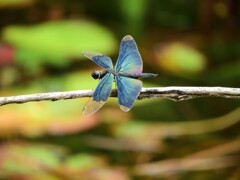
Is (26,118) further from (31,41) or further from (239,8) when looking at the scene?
(239,8)

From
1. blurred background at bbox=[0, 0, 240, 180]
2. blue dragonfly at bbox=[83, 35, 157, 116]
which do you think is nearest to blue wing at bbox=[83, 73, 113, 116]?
blue dragonfly at bbox=[83, 35, 157, 116]

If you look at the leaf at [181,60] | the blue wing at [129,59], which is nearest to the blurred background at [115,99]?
the leaf at [181,60]

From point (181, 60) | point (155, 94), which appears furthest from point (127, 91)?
point (181, 60)

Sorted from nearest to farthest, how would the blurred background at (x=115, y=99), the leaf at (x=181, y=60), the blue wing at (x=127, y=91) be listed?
the blue wing at (x=127, y=91) < the blurred background at (x=115, y=99) < the leaf at (x=181, y=60)

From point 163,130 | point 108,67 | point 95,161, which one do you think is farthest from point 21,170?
point 108,67

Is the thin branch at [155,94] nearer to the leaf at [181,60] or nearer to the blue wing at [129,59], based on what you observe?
the blue wing at [129,59]

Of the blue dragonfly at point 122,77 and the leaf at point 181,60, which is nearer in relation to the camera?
the blue dragonfly at point 122,77

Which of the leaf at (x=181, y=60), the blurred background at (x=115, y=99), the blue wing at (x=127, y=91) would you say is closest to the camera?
the blue wing at (x=127, y=91)
